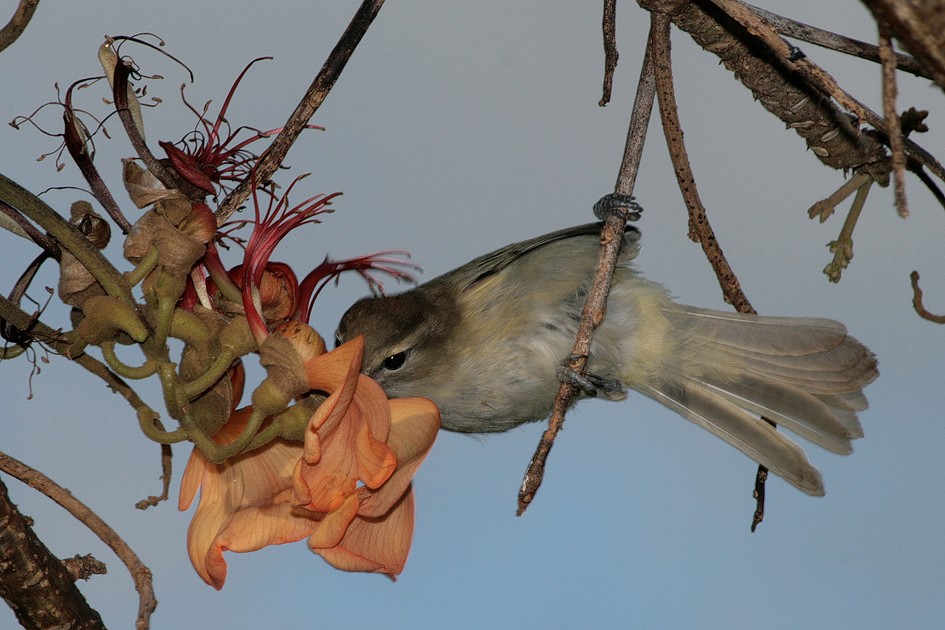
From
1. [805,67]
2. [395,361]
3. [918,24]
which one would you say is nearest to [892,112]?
[918,24]

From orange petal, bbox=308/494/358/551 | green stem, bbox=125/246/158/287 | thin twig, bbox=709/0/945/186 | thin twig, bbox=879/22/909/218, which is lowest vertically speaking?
orange petal, bbox=308/494/358/551

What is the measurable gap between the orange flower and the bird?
1.17 m

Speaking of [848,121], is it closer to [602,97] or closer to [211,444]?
[602,97]

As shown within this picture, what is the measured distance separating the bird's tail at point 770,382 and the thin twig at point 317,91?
2131 mm

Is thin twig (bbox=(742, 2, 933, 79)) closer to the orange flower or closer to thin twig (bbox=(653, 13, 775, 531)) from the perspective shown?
thin twig (bbox=(653, 13, 775, 531))

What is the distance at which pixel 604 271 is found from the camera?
2438mm

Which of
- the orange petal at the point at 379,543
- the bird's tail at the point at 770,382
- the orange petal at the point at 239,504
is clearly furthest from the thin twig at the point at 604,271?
the bird's tail at the point at 770,382

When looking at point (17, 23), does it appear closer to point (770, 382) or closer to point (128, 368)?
point (128, 368)

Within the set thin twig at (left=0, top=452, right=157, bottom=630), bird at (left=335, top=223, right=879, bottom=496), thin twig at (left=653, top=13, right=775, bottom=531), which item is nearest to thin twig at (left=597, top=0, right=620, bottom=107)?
thin twig at (left=653, top=13, right=775, bottom=531)

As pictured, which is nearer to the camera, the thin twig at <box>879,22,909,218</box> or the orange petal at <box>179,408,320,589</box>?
the thin twig at <box>879,22,909,218</box>

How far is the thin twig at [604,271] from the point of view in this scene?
217 centimetres

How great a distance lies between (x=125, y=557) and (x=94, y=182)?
2.64 feet

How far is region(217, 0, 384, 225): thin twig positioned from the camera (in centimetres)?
191

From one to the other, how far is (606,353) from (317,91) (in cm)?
198
